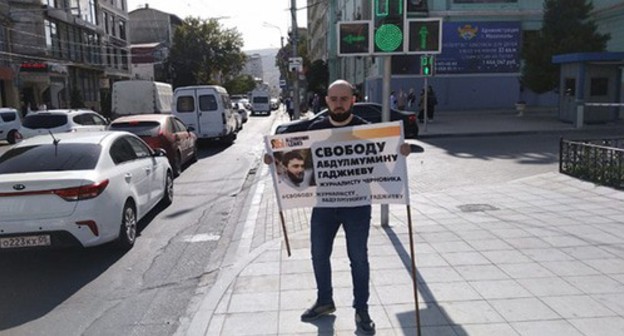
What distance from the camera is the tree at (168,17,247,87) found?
218ft

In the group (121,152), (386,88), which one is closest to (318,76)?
(121,152)

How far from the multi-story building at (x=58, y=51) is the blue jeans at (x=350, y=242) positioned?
3621 cm

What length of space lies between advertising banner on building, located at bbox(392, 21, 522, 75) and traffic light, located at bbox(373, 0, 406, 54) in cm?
2467

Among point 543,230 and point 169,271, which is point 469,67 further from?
point 169,271

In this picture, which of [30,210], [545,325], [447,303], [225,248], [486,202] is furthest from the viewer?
[486,202]

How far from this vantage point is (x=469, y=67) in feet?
99.7

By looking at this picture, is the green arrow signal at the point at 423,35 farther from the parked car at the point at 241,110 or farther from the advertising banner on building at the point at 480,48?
the parked car at the point at 241,110

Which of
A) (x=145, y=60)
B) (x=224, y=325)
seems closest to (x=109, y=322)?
(x=224, y=325)

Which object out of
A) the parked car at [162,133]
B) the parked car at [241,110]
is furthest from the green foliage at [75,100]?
the parked car at [162,133]

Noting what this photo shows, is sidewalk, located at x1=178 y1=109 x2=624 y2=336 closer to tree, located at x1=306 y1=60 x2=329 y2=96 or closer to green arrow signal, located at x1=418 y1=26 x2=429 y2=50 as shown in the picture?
green arrow signal, located at x1=418 y1=26 x2=429 y2=50

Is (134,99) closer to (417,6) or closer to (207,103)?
(207,103)

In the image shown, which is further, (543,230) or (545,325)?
(543,230)

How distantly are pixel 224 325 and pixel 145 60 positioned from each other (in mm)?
71354

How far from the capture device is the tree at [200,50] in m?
66.5
